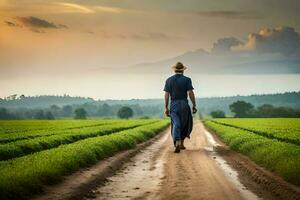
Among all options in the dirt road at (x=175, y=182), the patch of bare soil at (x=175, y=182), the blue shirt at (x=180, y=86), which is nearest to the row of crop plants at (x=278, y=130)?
the blue shirt at (x=180, y=86)

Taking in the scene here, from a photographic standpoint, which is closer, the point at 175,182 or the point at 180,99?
the point at 175,182

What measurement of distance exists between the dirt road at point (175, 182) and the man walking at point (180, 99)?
131 inches

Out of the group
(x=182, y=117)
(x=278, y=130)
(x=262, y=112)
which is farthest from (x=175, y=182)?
(x=262, y=112)

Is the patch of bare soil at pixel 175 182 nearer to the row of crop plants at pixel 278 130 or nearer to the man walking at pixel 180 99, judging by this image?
the man walking at pixel 180 99

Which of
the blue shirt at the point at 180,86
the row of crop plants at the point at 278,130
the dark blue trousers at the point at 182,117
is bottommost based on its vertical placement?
the row of crop plants at the point at 278,130

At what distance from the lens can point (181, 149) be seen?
20844 millimetres

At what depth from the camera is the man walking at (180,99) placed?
2005 cm

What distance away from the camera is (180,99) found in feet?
66.6

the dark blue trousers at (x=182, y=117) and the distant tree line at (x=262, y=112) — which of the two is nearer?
the dark blue trousers at (x=182, y=117)

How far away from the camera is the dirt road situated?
32.8ft

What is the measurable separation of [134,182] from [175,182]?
3.60 ft

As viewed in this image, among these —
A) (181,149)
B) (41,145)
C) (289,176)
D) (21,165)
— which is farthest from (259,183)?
(41,145)

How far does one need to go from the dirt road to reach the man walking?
3.34 metres

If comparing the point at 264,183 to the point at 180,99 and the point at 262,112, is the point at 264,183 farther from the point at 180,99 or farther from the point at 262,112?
the point at 262,112
